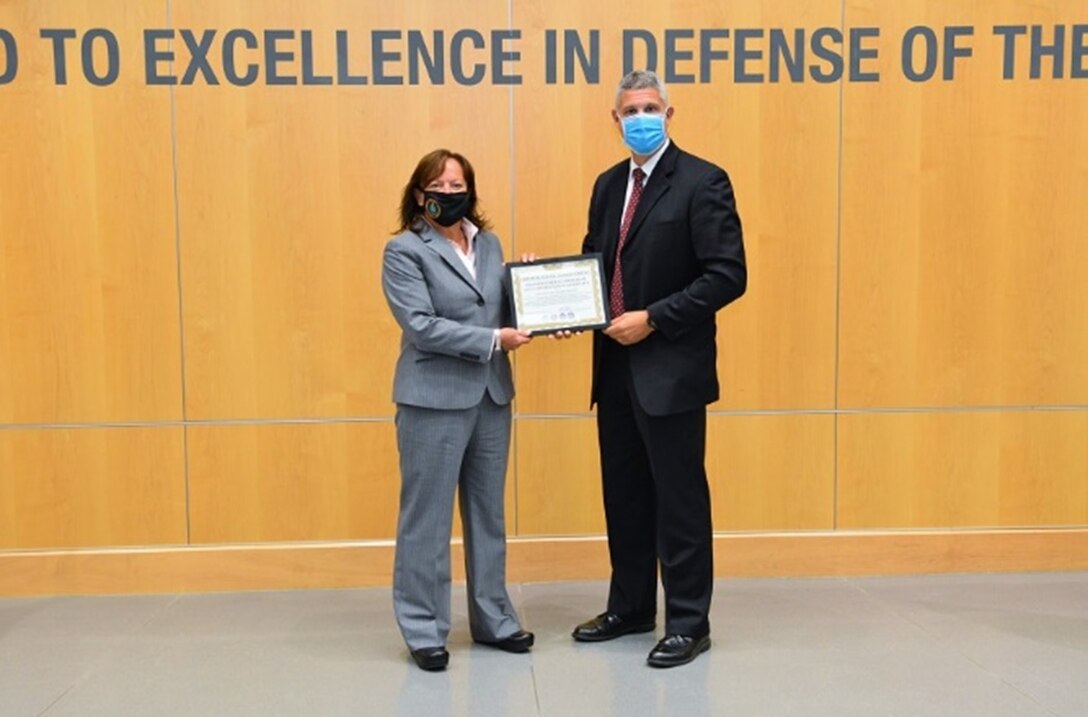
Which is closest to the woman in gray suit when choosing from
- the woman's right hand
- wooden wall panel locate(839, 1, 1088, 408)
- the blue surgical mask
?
the woman's right hand

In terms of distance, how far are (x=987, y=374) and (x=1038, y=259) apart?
0.57 meters

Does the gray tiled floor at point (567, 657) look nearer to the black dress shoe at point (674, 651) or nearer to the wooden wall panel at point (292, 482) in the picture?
the black dress shoe at point (674, 651)

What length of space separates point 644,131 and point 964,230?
1.89m

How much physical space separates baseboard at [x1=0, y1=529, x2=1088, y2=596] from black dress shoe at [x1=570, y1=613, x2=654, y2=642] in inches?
29.7

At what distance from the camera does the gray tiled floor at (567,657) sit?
3.54 meters

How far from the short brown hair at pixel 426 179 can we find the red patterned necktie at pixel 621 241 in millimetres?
556

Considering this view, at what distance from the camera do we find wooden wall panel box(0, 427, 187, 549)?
4781mm

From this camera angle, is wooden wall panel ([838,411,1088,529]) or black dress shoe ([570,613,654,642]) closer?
black dress shoe ([570,613,654,642])

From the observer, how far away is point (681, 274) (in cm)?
390

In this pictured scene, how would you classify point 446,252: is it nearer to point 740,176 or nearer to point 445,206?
point 445,206

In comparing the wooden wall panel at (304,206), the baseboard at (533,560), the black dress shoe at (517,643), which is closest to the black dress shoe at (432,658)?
the black dress shoe at (517,643)

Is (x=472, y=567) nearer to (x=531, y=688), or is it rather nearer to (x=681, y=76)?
(x=531, y=688)

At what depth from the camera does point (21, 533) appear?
4.80 metres

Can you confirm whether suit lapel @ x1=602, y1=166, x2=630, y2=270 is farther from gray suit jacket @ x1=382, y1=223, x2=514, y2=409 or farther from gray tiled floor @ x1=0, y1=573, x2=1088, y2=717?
gray tiled floor @ x1=0, y1=573, x2=1088, y2=717
